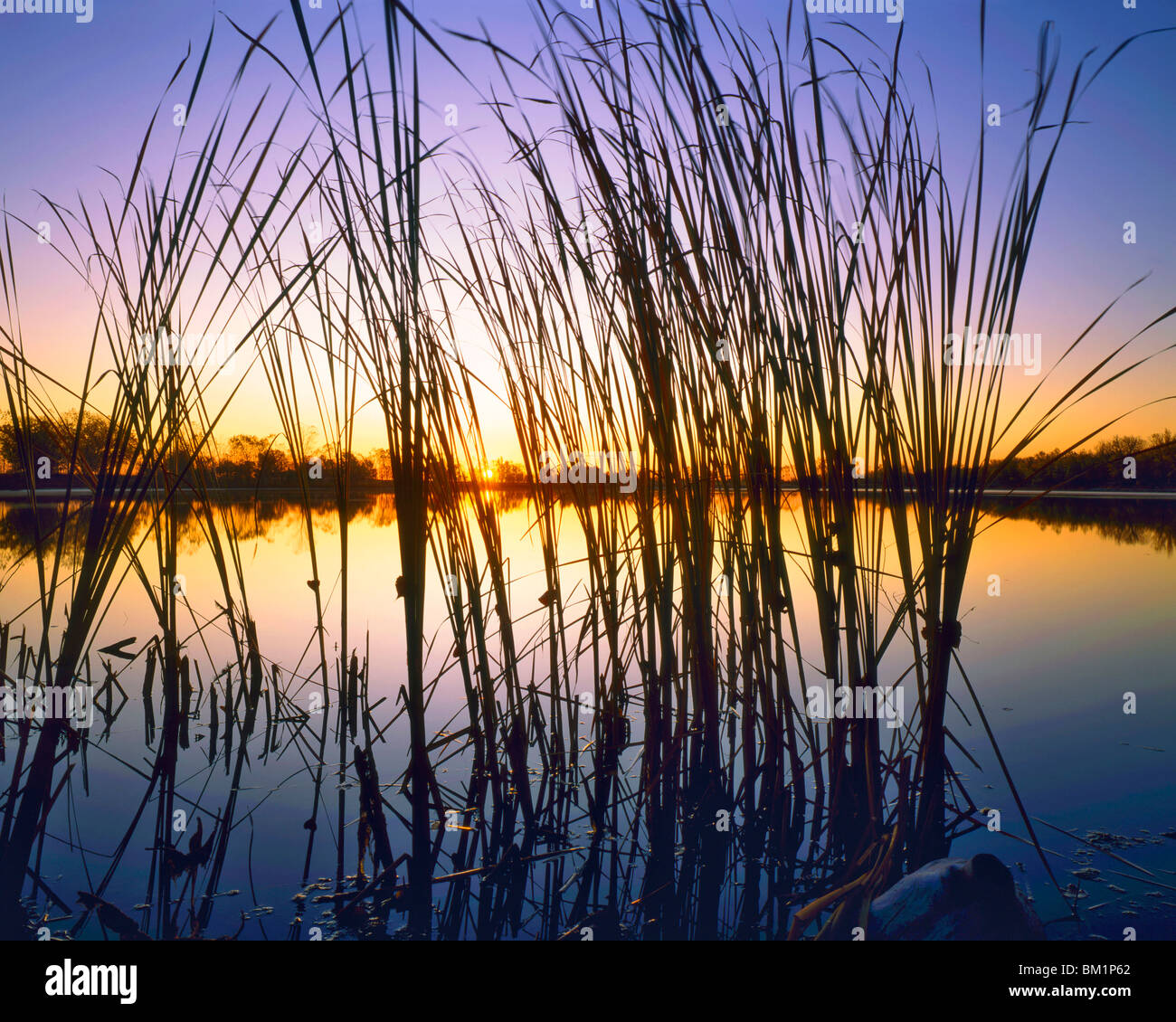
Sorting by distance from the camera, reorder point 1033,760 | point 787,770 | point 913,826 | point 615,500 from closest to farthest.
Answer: point 913,826, point 615,500, point 787,770, point 1033,760

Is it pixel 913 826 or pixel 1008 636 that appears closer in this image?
pixel 913 826

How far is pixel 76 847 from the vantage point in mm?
1428

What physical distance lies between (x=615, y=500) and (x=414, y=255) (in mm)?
700

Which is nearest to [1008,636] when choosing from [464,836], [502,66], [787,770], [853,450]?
[787,770]

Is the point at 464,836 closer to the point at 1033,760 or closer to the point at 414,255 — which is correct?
the point at 414,255

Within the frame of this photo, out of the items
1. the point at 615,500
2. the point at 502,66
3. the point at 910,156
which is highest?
the point at 502,66

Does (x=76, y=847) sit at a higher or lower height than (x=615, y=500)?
lower

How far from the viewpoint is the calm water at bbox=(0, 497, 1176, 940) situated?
1.32 m

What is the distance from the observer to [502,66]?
3.67 ft

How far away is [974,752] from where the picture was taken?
196 centimetres

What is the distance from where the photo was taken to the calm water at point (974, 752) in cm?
132
